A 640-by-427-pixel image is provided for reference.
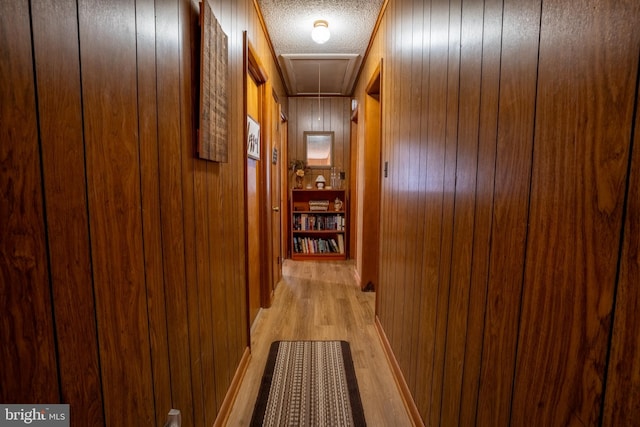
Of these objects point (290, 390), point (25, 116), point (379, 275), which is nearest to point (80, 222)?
point (25, 116)

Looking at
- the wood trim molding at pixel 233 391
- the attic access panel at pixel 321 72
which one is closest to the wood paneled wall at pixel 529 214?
the wood trim molding at pixel 233 391

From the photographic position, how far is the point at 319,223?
455cm

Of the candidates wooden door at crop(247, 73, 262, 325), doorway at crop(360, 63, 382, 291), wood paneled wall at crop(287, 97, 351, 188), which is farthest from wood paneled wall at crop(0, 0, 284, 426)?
wood paneled wall at crop(287, 97, 351, 188)

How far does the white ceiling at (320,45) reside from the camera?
89.9 inches

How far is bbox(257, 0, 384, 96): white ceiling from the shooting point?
228 cm

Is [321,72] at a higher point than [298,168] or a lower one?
higher

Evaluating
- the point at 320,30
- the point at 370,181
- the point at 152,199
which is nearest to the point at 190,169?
the point at 152,199

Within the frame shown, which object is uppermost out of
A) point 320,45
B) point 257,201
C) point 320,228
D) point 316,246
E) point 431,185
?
point 320,45

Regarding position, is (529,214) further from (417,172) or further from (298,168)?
(298,168)

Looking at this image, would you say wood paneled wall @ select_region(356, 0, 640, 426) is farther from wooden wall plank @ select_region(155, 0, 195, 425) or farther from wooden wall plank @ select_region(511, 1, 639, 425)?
wooden wall plank @ select_region(155, 0, 195, 425)

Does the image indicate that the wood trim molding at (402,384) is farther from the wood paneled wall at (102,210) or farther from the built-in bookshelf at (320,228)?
the built-in bookshelf at (320,228)

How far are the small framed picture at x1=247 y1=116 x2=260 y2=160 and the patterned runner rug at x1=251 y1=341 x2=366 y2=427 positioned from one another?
1433 mm

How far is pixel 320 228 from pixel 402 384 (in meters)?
2.99

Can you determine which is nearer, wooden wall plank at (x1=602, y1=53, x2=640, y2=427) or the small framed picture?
wooden wall plank at (x1=602, y1=53, x2=640, y2=427)
